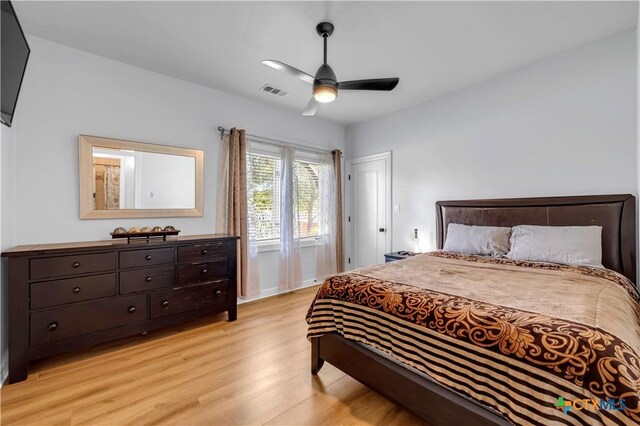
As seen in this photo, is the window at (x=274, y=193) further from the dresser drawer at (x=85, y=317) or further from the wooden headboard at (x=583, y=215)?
the wooden headboard at (x=583, y=215)

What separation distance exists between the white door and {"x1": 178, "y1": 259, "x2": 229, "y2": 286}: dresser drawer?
8.33 feet

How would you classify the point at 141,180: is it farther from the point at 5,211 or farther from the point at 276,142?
the point at 276,142

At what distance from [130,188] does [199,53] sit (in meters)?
1.56

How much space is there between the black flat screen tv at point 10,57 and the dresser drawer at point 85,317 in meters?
1.46

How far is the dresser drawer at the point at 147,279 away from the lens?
2502 mm

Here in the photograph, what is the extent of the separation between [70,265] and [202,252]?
3.43 ft

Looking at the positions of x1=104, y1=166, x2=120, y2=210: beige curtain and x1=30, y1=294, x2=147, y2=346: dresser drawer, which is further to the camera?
x1=104, y1=166, x2=120, y2=210: beige curtain

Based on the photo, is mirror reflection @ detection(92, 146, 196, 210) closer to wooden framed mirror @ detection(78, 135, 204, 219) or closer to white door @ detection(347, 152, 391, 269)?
wooden framed mirror @ detection(78, 135, 204, 219)

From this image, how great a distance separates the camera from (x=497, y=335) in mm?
1240

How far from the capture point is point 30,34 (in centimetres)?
245

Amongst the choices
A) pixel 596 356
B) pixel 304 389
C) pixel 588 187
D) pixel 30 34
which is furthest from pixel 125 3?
A: pixel 588 187

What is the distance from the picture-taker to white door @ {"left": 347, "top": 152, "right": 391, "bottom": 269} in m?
4.54

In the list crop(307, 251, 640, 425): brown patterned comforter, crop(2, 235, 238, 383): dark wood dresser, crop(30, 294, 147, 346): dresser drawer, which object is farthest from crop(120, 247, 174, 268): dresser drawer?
crop(307, 251, 640, 425): brown patterned comforter

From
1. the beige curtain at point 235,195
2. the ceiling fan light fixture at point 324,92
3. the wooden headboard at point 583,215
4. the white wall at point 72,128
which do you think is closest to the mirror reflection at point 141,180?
the white wall at point 72,128
